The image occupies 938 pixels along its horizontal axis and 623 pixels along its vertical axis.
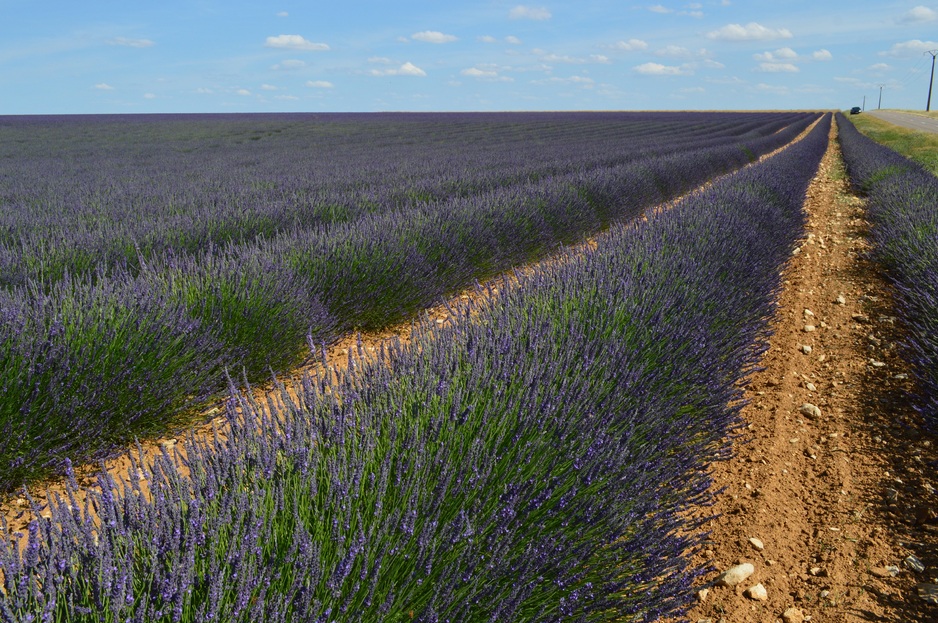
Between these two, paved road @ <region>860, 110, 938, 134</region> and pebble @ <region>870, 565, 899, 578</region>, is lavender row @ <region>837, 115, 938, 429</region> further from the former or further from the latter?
paved road @ <region>860, 110, 938, 134</region>

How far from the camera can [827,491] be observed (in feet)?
8.86

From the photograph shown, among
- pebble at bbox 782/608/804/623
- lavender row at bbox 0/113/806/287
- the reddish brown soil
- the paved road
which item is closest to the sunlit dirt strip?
the reddish brown soil

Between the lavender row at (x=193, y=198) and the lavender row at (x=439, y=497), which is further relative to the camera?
the lavender row at (x=193, y=198)

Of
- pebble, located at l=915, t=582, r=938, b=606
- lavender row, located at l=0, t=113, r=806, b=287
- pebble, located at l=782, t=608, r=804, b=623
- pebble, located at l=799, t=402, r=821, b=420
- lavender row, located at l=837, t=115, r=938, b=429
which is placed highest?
lavender row, located at l=0, t=113, r=806, b=287

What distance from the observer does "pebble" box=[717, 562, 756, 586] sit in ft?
7.00

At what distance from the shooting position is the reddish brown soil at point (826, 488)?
2.08 m

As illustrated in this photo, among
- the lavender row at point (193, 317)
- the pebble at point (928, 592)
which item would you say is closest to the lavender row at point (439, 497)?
the pebble at point (928, 592)

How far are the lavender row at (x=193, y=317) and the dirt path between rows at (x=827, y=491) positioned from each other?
2833 mm

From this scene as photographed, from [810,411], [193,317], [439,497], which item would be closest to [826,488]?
[810,411]

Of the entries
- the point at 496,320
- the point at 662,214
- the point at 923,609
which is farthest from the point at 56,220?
the point at 923,609

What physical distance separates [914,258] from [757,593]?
14.2 ft

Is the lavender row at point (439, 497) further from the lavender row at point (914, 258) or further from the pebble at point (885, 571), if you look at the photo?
the lavender row at point (914, 258)

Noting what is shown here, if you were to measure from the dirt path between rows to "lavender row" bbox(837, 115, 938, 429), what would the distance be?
140mm

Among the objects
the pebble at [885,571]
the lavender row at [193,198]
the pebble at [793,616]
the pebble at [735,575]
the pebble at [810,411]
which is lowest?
the pebble at [793,616]
